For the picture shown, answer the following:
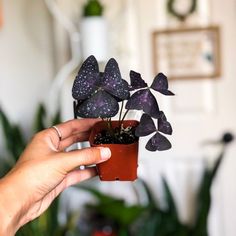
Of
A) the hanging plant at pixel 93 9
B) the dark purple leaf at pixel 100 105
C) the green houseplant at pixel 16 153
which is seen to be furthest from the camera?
the hanging plant at pixel 93 9

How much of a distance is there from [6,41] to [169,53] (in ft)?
2.30

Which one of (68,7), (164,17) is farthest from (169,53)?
(68,7)

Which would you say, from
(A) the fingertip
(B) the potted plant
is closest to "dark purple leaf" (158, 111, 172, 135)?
(B) the potted plant

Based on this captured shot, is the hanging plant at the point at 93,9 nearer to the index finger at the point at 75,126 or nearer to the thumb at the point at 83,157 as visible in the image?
the index finger at the point at 75,126

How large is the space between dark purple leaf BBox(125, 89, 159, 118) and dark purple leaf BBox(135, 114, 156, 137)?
13mm

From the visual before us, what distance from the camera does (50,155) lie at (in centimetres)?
77

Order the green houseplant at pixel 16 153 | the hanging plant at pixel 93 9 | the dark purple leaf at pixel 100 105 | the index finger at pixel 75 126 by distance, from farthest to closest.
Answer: the hanging plant at pixel 93 9
the green houseplant at pixel 16 153
the index finger at pixel 75 126
the dark purple leaf at pixel 100 105

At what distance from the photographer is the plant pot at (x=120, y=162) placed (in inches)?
29.0

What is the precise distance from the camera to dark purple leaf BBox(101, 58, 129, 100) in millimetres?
654

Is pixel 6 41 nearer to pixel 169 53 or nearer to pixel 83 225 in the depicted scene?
pixel 169 53

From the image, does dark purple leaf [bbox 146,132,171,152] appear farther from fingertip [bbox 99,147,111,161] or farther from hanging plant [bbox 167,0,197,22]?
hanging plant [bbox 167,0,197,22]

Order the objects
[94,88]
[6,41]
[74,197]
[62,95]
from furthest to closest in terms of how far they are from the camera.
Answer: [74,197] < [62,95] < [6,41] < [94,88]

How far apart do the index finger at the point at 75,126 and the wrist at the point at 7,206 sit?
0.20 metres

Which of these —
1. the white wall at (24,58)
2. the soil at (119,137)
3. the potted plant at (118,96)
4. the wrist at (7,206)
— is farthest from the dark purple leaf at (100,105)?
the white wall at (24,58)
